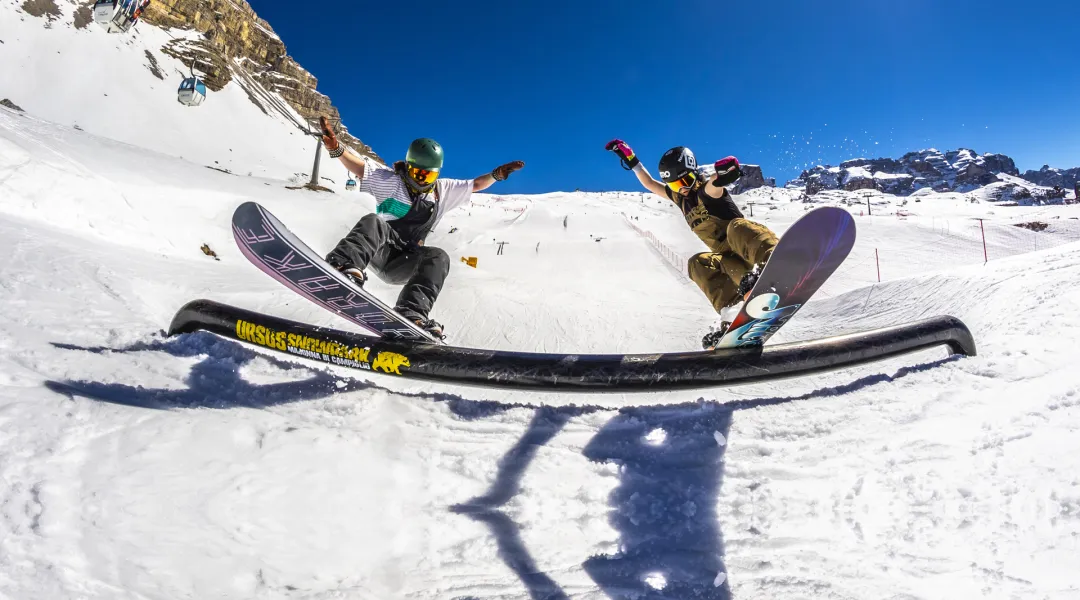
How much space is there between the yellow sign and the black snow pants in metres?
0.52

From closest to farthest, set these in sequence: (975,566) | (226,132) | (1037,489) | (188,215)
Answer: (975,566) → (1037,489) → (188,215) → (226,132)

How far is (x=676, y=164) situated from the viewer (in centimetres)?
464

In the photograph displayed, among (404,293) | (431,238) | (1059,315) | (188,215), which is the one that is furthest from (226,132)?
(1059,315)

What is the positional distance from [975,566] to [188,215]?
12145mm

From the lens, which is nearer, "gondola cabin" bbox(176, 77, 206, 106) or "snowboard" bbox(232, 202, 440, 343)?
"snowboard" bbox(232, 202, 440, 343)

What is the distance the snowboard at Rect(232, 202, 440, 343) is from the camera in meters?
2.87

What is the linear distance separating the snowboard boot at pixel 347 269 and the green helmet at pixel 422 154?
4.05 ft

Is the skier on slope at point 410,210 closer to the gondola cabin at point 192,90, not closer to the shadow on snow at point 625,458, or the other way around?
the shadow on snow at point 625,458

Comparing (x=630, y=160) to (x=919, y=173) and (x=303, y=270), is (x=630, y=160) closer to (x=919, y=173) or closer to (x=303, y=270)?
(x=303, y=270)

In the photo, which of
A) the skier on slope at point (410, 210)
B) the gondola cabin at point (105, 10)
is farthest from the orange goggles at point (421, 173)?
A: the gondola cabin at point (105, 10)

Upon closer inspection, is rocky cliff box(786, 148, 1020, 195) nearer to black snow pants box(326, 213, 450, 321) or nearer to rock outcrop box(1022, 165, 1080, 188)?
rock outcrop box(1022, 165, 1080, 188)

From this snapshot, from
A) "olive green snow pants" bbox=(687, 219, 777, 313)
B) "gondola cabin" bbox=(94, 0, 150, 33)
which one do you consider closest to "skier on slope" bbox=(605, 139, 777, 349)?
"olive green snow pants" bbox=(687, 219, 777, 313)

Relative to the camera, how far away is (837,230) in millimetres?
2701

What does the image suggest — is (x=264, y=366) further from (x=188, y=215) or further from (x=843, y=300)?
(x=188, y=215)
